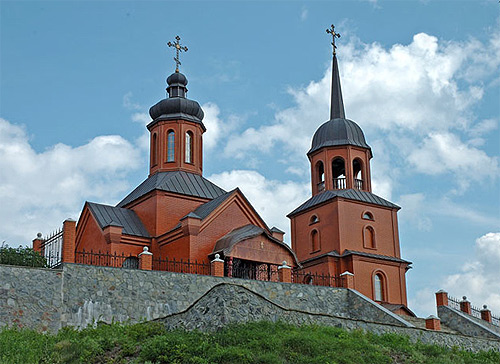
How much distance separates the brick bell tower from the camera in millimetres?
28688

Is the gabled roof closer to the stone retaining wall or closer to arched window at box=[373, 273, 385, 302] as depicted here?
the stone retaining wall

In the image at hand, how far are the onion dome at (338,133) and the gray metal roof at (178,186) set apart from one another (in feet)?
20.2

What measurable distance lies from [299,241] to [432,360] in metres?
15.2

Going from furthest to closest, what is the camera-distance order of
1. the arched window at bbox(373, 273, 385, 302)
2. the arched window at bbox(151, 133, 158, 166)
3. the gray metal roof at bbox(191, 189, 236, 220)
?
the arched window at bbox(373, 273, 385, 302) < the arched window at bbox(151, 133, 158, 166) < the gray metal roof at bbox(191, 189, 236, 220)

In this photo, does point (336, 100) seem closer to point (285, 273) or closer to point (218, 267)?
point (285, 273)

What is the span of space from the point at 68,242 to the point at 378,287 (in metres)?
14.3

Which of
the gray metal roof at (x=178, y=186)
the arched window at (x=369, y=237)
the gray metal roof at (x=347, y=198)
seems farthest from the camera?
the gray metal roof at (x=347, y=198)

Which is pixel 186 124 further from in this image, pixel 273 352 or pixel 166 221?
pixel 273 352

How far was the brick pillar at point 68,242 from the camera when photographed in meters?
18.8

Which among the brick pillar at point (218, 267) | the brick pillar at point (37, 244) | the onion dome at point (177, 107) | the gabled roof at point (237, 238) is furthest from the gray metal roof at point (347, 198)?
the brick pillar at point (37, 244)

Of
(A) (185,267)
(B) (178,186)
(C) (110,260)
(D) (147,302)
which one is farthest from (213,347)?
(B) (178,186)

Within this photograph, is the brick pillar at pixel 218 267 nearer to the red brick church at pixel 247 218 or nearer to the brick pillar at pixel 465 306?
the red brick church at pixel 247 218

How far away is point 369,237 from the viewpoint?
2984cm

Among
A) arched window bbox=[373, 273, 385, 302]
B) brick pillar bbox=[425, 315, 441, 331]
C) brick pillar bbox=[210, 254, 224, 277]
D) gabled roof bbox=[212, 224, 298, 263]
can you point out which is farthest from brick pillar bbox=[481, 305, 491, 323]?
brick pillar bbox=[210, 254, 224, 277]
